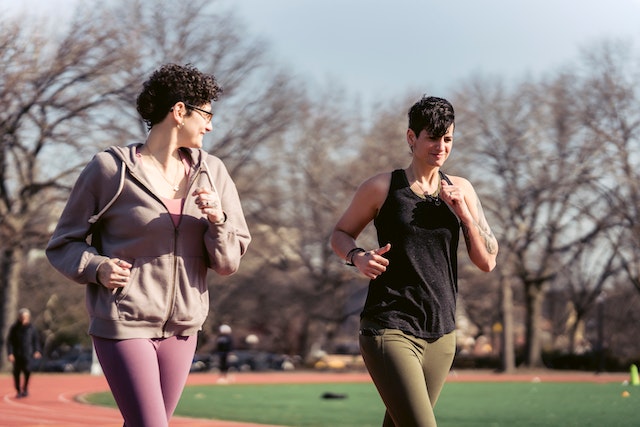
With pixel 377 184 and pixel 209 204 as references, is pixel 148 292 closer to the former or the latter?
pixel 209 204

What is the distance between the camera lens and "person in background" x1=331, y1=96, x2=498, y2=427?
4859 mm

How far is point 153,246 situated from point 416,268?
4.14 feet

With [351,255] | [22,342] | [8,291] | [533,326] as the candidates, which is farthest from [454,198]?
[533,326]

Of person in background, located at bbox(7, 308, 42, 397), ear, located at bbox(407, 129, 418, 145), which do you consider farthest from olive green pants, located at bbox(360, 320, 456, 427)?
person in background, located at bbox(7, 308, 42, 397)

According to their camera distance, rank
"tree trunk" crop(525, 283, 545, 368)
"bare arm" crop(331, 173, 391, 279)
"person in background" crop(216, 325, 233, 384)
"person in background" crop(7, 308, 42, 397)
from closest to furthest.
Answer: "bare arm" crop(331, 173, 391, 279) < "person in background" crop(7, 308, 42, 397) < "person in background" crop(216, 325, 233, 384) < "tree trunk" crop(525, 283, 545, 368)

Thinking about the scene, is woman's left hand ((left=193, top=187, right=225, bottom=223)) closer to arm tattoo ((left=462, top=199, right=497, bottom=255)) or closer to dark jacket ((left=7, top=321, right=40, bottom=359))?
arm tattoo ((left=462, top=199, right=497, bottom=255))

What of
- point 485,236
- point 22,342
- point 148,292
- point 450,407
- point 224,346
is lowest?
point 224,346

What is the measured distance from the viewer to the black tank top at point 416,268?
4.96 meters

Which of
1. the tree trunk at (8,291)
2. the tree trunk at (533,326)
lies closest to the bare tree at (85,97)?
the tree trunk at (8,291)

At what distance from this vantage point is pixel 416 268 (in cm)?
499

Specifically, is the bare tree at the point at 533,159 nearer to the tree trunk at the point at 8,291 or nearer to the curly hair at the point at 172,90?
the tree trunk at the point at 8,291

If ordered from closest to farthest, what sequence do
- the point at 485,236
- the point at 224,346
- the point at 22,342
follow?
the point at 485,236, the point at 22,342, the point at 224,346

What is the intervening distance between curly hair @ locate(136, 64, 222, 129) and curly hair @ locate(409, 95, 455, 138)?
104 centimetres

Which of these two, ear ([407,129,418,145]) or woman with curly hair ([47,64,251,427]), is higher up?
ear ([407,129,418,145])
